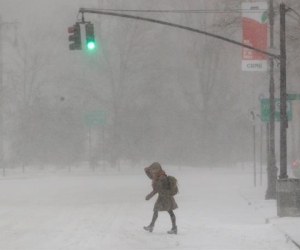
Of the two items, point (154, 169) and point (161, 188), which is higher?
point (154, 169)

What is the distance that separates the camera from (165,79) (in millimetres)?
64375

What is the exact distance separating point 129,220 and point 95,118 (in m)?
31.4

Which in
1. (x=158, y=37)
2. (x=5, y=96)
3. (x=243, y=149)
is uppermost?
(x=158, y=37)

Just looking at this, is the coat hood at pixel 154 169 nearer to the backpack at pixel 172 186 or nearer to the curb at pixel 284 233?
the backpack at pixel 172 186

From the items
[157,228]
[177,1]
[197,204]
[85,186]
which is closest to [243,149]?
[177,1]

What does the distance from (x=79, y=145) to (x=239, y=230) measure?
1574 inches

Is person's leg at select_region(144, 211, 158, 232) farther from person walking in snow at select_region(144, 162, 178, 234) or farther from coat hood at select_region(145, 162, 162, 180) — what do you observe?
coat hood at select_region(145, 162, 162, 180)

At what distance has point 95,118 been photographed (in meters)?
50.7

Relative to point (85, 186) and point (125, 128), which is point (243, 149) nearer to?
point (125, 128)

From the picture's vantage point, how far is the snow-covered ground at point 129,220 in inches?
593

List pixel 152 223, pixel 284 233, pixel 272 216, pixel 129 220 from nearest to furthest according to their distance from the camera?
pixel 284 233, pixel 152 223, pixel 129 220, pixel 272 216

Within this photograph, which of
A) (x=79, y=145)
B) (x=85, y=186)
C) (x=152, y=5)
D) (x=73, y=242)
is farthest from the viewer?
(x=152, y=5)

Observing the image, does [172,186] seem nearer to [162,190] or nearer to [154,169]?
[162,190]

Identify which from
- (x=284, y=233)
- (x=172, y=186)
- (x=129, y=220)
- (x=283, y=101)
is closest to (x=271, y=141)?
(x=283, y=101)
